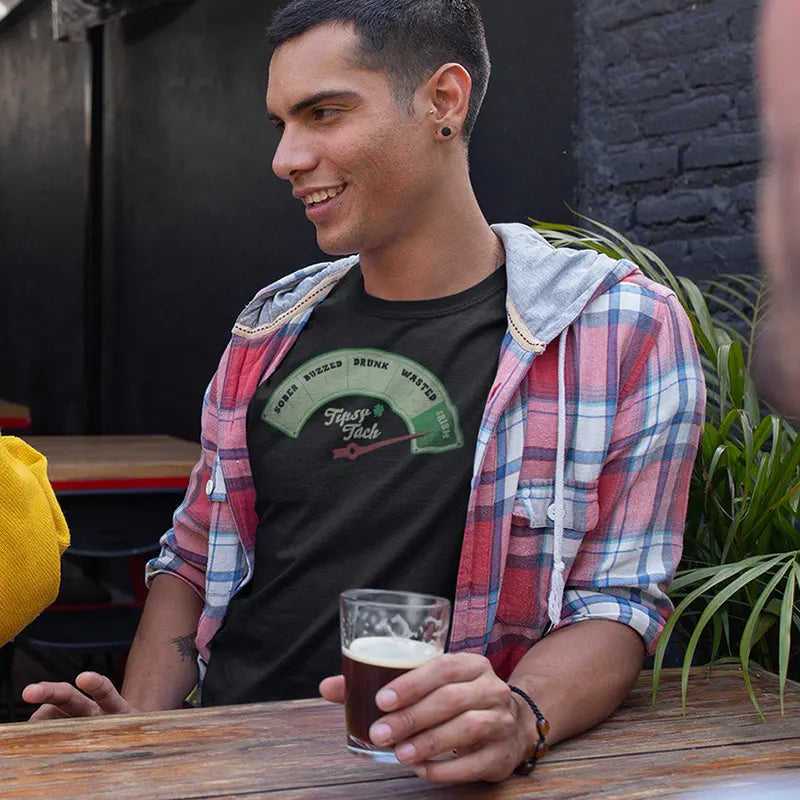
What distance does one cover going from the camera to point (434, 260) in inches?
68.2

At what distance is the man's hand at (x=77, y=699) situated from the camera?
4.36 ft

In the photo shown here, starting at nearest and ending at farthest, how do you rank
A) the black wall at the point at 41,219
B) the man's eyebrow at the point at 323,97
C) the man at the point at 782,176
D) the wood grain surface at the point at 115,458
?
the man at the point at 782,176 < the man's eyebrow at the point at 323,97 < the wood grain surface at the point at 115,458 < the black wall at the point at 41,219

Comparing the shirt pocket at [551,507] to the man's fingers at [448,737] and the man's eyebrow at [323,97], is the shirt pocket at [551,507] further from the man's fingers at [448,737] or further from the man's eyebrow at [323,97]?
the man's eyebrow at [323,97]

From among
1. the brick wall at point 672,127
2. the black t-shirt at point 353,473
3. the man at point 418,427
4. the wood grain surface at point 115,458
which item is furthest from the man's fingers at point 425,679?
the wood grain surface at point 115,458

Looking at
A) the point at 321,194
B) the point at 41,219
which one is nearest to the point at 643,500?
the point at 321,194

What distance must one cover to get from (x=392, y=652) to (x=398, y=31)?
3.31 feet

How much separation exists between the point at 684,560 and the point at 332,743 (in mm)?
897

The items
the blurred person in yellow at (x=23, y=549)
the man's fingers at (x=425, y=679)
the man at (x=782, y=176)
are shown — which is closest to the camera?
the man at (x=782, y=176)

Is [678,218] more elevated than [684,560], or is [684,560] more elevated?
[678,218]

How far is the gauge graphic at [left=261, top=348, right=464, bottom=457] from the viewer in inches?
62.5

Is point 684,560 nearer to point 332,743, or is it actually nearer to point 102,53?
point 332,743

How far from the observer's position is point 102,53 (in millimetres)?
6996

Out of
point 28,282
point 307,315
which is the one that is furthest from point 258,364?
point 28,282

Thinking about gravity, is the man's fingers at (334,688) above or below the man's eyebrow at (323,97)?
below
